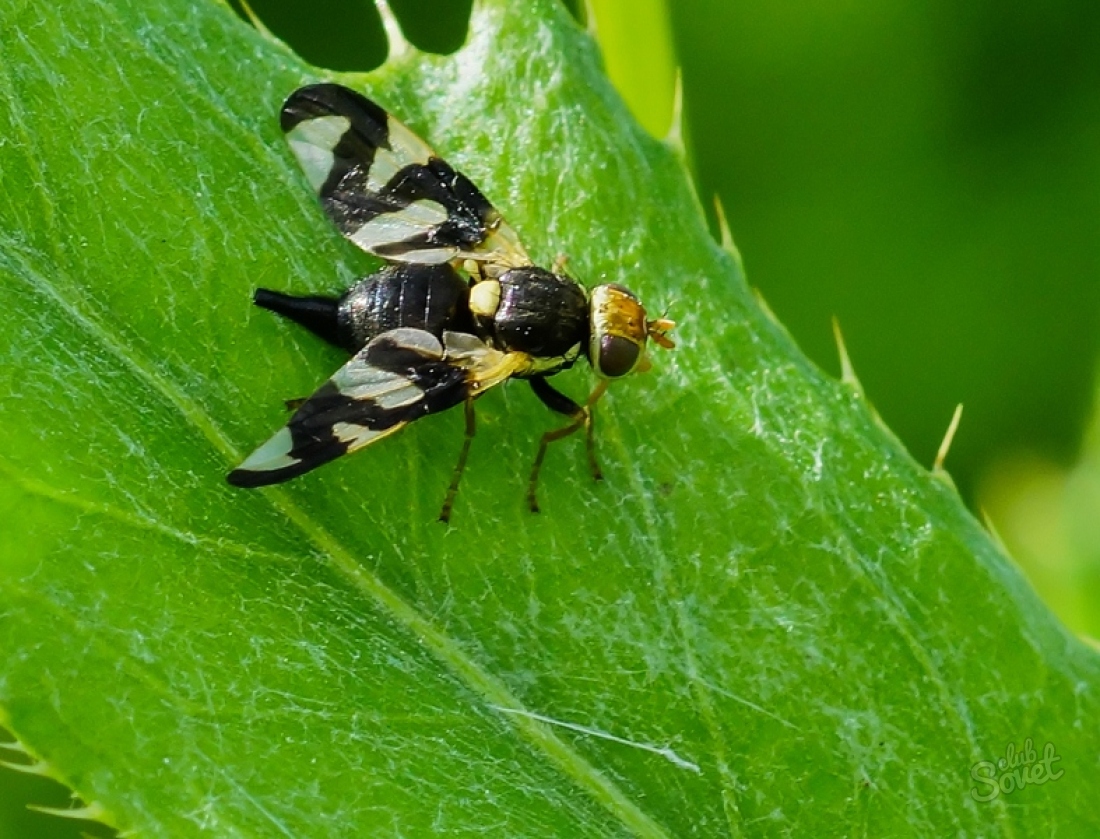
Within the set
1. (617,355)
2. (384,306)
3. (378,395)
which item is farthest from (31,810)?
(617,355)

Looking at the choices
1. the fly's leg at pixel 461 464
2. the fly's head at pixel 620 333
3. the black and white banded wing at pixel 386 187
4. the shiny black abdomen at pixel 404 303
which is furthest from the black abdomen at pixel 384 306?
the fly's head at pixel 620 333

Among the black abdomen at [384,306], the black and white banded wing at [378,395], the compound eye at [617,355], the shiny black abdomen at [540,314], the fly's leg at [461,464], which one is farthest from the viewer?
the shiny black abdomen at [540,314]

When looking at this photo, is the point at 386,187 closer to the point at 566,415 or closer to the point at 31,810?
the point at 566,415

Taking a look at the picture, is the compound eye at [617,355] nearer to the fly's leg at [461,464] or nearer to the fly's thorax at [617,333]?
the fly's thorax at [617,333]

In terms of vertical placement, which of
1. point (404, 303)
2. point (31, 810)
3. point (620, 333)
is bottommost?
point (31, 810)

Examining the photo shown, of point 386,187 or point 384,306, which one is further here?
point 386,187

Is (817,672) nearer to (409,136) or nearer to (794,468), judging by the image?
(794,468)

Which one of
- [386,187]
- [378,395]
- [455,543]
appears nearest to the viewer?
[455,543]
